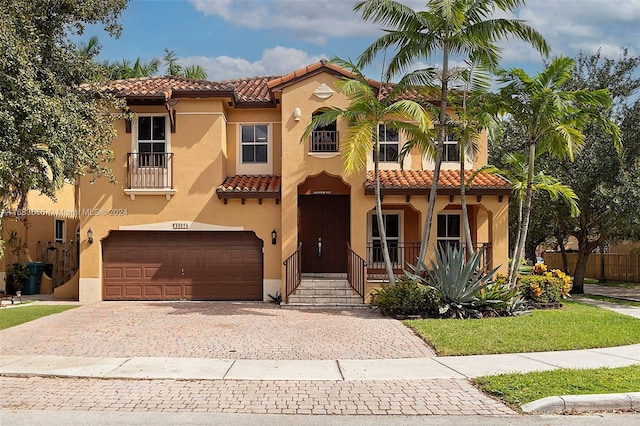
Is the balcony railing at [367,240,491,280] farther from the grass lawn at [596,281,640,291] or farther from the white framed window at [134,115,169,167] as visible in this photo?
the grass lawn at [596,281,640,291]

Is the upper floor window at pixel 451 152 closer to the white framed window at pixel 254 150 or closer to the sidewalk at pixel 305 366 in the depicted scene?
the white framed window at pixel 254 150

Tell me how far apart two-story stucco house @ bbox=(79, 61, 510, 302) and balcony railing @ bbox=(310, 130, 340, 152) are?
0.03 meters

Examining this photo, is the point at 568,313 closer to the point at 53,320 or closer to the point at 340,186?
the point at 340,186

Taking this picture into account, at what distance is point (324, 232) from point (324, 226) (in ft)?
0.67

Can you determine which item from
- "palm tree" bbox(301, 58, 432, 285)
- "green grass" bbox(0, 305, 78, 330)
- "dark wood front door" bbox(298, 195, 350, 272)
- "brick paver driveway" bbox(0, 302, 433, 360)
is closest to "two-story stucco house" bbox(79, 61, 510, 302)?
"dark wood front door" bbox(298, 195, 350, 272)

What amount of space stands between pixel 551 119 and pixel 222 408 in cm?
1106

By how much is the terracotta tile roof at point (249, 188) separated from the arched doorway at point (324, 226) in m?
1.45

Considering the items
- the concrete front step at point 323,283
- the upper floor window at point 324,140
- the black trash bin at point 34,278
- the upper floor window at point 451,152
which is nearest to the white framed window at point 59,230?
the black trash bin at point 34,278

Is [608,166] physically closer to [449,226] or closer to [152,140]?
[449,226]

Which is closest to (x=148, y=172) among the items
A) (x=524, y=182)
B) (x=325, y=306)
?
(x=325, y=306)

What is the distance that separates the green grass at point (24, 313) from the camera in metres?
13.9

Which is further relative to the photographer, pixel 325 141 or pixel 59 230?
pixel 59 230

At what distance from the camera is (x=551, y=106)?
550 inches

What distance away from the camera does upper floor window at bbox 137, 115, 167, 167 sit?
1830cm
